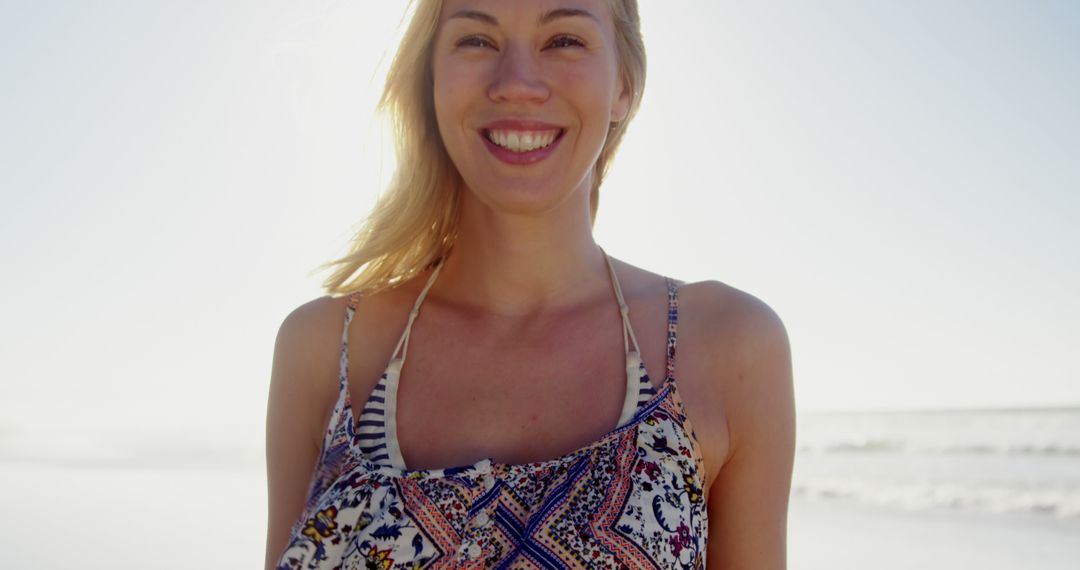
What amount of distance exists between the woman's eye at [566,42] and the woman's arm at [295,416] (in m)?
0.83

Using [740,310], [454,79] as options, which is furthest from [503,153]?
[740,310]

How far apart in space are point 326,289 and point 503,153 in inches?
23.0

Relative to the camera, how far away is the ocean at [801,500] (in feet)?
A: 23.2

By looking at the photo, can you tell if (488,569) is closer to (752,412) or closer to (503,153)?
(752,412)

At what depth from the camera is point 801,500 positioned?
10.5 meters

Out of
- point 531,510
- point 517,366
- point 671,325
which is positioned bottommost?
point 531,510

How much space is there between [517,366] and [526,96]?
598 mm

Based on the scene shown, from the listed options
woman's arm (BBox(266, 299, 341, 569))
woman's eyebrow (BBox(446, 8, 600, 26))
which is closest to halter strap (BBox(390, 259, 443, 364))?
woman's arm (BBox(266, 299, 341, 569))

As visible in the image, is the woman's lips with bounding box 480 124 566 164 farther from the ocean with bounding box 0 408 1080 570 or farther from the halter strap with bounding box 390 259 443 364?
the ocean with bounding box 0 408 1080 570

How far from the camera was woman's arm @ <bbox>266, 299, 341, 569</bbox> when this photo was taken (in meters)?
2.53

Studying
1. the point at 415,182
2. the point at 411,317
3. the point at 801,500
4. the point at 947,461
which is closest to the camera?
the point at 411,317

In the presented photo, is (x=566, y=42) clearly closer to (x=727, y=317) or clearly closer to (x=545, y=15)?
(x=545, y=15)

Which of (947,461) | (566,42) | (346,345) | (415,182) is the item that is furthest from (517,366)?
(947,461)

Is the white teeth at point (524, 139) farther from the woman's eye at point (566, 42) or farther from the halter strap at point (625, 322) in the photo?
the halter strap at point (625, 322)
